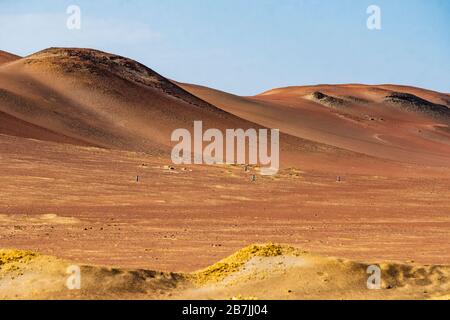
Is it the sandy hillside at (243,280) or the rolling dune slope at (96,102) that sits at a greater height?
the rolling dune slope at (96,102)

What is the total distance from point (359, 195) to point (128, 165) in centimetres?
1095

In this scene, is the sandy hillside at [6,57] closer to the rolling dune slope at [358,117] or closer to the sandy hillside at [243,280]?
the rolling dune slope at [358,117]

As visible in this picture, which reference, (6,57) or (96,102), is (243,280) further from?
(6,57)

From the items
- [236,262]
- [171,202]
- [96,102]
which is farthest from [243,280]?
[96,102]

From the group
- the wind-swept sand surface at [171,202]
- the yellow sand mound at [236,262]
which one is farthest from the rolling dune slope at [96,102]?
the yellow sand mound at [236,262]

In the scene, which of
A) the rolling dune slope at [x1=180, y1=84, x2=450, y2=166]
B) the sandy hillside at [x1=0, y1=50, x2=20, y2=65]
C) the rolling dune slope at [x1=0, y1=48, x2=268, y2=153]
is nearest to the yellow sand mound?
the rolling dune slope at [x1=0, y1=48, x2=268, y2=153]

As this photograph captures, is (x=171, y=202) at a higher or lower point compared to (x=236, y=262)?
lower

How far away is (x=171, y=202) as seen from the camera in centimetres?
2794

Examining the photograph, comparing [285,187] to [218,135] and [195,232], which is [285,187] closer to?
[195,232]

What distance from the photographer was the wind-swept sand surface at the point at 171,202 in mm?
11062

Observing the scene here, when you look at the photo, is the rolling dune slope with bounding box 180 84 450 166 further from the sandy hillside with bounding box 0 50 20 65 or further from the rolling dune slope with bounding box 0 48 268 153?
the sandy hillside with bounding box 0 50 20 65

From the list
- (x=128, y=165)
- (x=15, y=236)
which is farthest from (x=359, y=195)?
(x=15, y=236)

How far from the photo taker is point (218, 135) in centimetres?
6562
